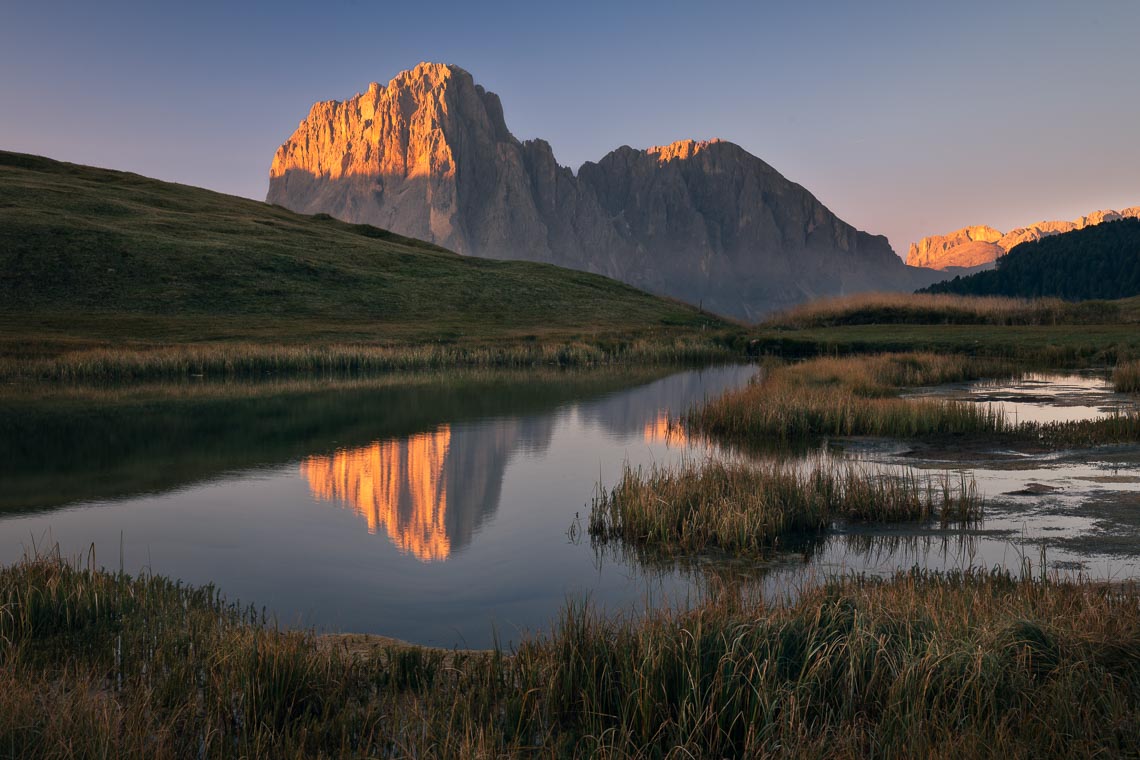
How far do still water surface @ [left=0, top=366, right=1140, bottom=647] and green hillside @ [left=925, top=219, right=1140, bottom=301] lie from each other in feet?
292

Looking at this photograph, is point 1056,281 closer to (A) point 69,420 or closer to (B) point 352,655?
(A) point 69,420

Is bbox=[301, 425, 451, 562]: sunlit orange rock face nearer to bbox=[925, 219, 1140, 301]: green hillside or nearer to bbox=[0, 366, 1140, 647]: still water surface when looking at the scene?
bbox=[0, 366, 1140, 647]: still water surface

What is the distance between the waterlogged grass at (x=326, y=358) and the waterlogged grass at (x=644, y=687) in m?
38.8

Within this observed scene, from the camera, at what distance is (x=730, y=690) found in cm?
659

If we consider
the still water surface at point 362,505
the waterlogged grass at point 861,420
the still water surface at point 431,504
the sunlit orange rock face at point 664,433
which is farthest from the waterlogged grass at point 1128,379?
the sunlit orange rock face at point 664,433

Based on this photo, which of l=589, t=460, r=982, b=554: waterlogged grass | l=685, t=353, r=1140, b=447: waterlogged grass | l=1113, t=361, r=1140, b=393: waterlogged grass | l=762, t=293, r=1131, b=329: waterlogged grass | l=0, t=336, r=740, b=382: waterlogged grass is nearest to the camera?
l=589, t=460, r=982, b=554: waterlogged grass

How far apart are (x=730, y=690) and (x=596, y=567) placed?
6294 mm

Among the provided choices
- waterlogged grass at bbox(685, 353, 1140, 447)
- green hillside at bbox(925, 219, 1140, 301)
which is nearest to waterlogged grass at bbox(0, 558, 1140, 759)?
waterlogged grass at bbox(685, 353, 1140, 447)

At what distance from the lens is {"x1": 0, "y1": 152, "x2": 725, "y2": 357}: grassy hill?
200 ft

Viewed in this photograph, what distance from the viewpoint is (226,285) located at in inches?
2923

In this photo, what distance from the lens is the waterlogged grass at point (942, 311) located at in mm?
61906

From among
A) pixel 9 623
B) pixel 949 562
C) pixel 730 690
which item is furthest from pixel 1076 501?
pixel 9 623

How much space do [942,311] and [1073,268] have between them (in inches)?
2421

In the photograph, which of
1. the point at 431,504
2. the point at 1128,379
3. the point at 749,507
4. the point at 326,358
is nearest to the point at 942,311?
the point at 1128,379
